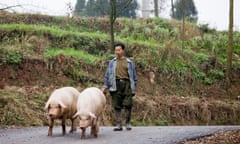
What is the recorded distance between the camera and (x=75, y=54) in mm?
24969

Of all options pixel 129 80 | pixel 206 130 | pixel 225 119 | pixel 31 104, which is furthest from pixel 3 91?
pixel 225 119

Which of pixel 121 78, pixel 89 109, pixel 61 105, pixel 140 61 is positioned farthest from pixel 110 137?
pixel 140 61

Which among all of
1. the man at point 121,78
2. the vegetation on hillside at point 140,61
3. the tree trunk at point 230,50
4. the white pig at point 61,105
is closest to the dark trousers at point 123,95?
the man at point 121,78

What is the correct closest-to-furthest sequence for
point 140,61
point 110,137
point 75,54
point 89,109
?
point 89,109 → point 110,137 → point 75,54 → point 140,61

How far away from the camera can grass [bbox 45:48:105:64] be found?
24312 mm

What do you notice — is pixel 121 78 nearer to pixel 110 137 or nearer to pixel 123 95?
pixel 123 95

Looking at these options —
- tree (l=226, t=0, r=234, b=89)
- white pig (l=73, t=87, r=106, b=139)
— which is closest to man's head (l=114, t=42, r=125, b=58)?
white pig (l=73, t=87, r=106, b=139)

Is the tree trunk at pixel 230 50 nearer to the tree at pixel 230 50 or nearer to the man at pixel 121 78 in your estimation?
the tree at pixel 230 50

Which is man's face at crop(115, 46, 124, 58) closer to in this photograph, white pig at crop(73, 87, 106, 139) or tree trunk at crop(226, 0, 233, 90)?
white pig at crop(73, 87, 106, 139)

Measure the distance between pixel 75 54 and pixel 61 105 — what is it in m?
11.8

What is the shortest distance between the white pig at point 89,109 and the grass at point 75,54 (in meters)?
10.6

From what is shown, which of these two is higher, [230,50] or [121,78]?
[121,78]

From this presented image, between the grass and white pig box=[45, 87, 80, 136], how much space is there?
1002 cm

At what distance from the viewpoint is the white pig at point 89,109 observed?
1273cm
